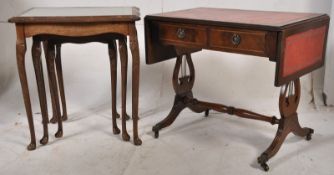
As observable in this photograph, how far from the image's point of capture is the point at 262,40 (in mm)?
2088

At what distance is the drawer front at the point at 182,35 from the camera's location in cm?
231

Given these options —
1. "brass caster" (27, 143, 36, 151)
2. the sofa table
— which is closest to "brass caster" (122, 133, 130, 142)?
the sofa table

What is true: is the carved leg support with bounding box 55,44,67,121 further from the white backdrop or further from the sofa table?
the sofa table

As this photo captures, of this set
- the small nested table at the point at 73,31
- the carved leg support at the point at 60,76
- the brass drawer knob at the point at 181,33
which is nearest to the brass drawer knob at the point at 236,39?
the brass drawer knob at the point at 181,33

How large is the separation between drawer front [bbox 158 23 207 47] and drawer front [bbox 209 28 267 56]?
2.5 inches

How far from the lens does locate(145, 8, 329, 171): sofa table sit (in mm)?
2068

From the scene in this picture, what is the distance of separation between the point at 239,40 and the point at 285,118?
560 mm

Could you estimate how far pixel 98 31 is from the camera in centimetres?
232

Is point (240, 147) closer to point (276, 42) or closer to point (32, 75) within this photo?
point (276, 42)

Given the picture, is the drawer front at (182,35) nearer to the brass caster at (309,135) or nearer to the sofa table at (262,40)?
the sofa table at (262,40)

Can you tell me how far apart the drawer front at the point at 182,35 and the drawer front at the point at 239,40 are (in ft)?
0.21

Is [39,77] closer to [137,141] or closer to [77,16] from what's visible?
[77,16]

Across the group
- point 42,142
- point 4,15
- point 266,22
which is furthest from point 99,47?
point 266,22

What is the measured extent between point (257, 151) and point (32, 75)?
6.66 feet
